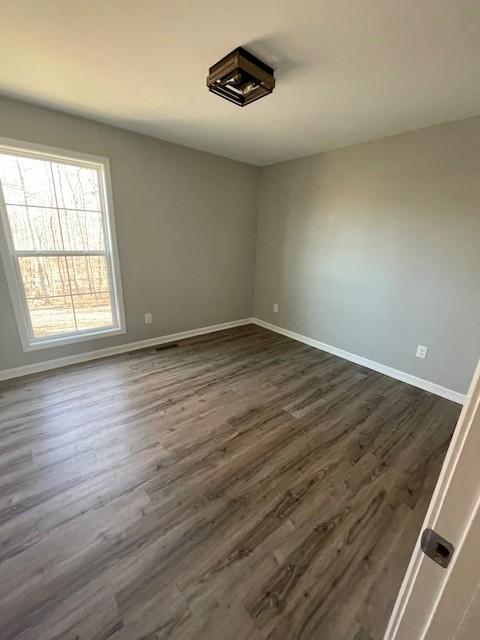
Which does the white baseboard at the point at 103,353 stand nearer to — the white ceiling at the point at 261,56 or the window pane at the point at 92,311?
the window pane at the point at 92,311

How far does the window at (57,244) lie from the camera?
7.77ft

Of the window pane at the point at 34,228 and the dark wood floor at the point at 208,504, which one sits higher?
the window pane at the point at 34,228

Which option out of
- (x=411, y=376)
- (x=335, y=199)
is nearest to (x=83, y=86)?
(x=335, y=199)

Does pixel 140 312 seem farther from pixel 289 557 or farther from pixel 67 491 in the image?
pixel 289 557

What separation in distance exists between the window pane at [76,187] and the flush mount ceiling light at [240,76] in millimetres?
1651

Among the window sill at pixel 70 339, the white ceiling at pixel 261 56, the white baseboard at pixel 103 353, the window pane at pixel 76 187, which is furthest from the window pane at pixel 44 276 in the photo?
the white ceiling at pixel 261 56

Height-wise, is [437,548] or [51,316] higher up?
[437,548]

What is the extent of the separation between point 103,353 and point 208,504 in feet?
7.37

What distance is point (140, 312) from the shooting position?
3.29m

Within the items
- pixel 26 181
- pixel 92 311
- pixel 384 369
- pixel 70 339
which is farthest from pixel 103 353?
pixel 384 369

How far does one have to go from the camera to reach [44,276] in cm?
262

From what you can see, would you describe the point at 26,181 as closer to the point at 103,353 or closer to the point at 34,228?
the point at 34,228

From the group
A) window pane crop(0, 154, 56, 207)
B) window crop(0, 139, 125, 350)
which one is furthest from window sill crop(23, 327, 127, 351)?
window pane crop(0, 154, 56, 207)

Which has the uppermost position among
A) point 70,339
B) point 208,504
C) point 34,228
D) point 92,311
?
point 34,228
